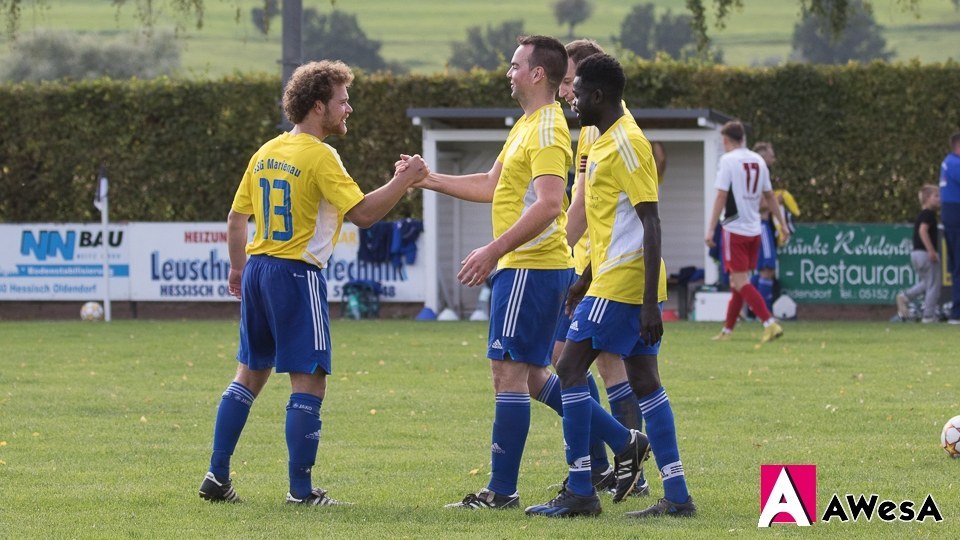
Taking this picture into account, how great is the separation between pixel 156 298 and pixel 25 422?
1247 cm

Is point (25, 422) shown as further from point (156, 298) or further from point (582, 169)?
point (156, 298)

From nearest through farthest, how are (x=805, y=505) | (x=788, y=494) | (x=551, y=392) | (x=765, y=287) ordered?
(x=788, y=494) → (x=805, y=505) → (x=551, y=392) → (x=765, y=287)

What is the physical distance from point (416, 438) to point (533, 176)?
301 cm

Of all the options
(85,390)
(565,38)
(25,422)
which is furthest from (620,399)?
(565,38)

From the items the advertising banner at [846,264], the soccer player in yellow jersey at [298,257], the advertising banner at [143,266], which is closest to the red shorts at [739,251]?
the advertising banner at [846,264]

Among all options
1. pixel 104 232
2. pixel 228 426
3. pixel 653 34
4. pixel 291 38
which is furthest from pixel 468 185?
pixel 653 34

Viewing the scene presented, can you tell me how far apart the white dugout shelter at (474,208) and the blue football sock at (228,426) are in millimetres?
14561

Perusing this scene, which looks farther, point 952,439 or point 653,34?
point 653,34

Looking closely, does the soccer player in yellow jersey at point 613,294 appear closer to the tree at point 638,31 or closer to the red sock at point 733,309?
the red sock at point 733,309

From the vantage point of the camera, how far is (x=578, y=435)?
681 cm

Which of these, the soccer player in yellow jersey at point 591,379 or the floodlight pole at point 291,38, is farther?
the floodlight pole at point 291,38

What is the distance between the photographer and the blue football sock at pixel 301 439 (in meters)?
7.05

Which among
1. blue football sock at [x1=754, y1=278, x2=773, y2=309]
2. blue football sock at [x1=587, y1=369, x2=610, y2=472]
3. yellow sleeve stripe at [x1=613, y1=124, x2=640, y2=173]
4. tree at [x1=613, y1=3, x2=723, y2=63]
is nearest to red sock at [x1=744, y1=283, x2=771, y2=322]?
blue football sock at [x1=754, y1=278, x2=773, y2=309]

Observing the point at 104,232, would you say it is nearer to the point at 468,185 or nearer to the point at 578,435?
the point at 468,185
